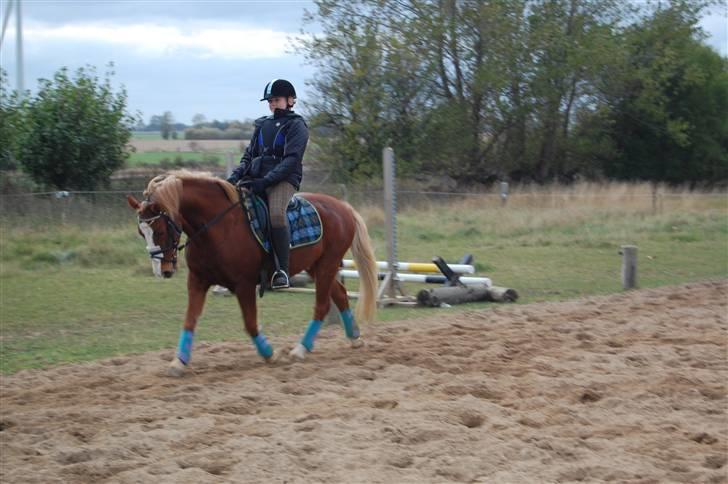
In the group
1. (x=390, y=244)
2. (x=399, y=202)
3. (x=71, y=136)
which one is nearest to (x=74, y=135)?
(x=71, y=136)

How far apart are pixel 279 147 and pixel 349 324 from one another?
1978 millimetres

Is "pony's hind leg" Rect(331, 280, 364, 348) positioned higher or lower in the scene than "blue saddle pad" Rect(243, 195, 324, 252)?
lower

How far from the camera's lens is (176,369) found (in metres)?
7.72

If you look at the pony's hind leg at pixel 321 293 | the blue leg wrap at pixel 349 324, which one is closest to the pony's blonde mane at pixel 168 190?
the pony's hind leg at pixel 321 293

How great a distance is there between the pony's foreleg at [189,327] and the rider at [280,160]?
2.19 ft

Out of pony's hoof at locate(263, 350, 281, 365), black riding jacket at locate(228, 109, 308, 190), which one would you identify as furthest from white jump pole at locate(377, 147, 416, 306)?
black riding jacket at locate(228, 109, 308, 190)

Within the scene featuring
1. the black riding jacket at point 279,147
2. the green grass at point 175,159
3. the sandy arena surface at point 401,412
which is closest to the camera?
the sandy arena surface at point 401,412

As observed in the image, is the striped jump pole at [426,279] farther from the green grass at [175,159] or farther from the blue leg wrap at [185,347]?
the green grass at [175,159]

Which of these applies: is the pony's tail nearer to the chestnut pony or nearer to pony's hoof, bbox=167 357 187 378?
the chestnut pony

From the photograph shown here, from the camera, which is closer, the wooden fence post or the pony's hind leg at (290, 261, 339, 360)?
the pony's hind leg at (290, 261, 339, 360)

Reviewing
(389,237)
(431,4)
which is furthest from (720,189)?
(389,237)

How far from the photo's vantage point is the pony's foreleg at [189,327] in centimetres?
775

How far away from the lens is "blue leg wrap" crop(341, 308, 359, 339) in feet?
29.2

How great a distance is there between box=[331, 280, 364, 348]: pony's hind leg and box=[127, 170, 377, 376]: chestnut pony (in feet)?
0.03
